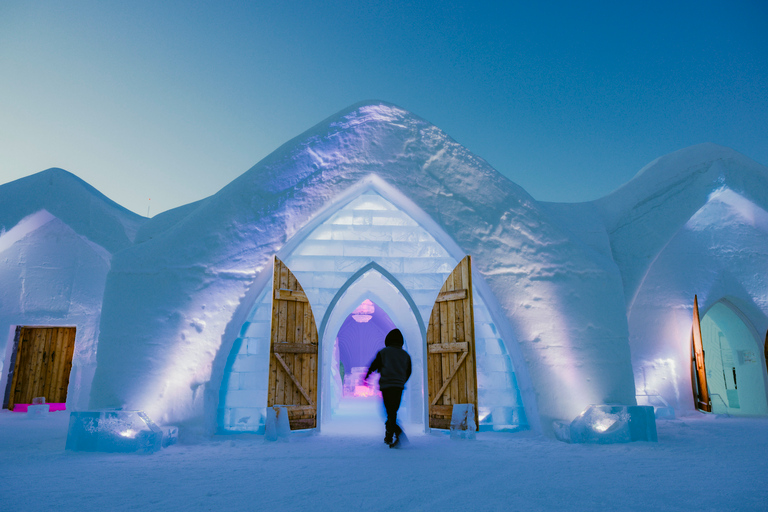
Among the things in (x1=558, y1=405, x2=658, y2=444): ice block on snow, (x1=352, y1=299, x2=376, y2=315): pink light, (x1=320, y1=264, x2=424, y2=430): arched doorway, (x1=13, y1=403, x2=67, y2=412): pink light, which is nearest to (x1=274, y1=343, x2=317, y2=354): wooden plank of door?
(x1=320, y1=264, x2=424, y2=430): arched doorway

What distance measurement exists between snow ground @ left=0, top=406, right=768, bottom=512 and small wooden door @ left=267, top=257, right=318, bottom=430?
0.98 metres

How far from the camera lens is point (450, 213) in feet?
21.4

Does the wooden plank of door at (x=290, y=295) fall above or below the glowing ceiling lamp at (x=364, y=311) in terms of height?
below

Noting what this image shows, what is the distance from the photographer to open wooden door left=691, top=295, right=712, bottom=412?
8.64m

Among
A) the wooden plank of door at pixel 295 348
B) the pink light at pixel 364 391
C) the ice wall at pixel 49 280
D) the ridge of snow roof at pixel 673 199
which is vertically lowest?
the pink light at pixel 364 391

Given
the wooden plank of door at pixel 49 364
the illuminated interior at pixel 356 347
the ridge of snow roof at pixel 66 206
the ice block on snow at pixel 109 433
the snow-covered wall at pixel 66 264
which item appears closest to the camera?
the ice block on snow at pixel 109 433

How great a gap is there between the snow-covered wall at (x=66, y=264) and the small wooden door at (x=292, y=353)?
4.99 metres

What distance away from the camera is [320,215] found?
6766 mm

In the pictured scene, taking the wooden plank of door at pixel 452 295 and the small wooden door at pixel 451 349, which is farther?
the wooden plank of door at pixel 452 295

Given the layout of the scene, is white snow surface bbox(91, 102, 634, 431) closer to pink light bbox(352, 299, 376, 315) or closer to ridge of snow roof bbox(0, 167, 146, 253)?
ridge of snow roof bbox(0, 167, 146, 253)

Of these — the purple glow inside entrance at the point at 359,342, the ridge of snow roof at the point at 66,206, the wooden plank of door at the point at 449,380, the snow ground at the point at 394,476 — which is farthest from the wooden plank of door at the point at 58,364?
the purple glow inside entrance at the point at 359,342

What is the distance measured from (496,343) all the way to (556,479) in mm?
3786

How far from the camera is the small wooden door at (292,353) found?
21.4ft

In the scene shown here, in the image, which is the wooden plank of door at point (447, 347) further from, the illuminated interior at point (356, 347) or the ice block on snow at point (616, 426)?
the illuminated interior at point (356, 347)
